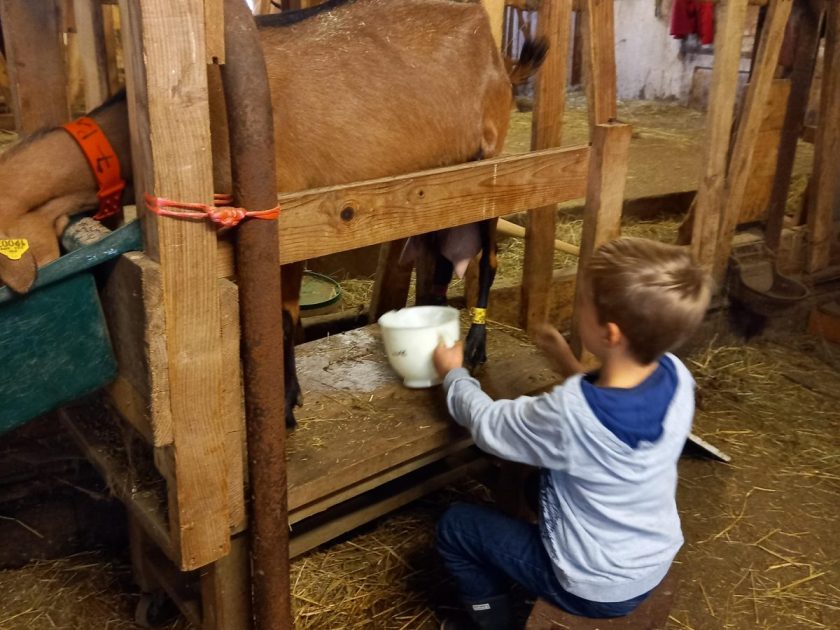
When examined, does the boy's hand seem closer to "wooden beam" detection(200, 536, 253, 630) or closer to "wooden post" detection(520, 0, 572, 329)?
"wooden beam" detection(200, 536, 253, 630)

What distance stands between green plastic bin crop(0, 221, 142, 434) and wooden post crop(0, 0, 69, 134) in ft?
2.54

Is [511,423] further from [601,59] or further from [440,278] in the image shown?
[601,59]

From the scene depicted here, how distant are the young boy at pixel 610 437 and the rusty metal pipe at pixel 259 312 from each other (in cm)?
51

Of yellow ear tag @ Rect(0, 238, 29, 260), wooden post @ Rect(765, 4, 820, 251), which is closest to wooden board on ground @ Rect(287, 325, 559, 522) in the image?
yellow ear tag @ Rect(0, 238, 29, 260)

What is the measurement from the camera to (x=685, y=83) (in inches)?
346

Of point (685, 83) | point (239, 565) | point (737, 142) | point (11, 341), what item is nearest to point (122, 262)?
point (11, 341)

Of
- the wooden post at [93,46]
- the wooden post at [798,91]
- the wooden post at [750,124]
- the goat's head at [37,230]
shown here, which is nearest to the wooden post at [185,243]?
the goat's head at [37,230]

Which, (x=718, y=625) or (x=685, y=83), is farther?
(x=685, y=83)

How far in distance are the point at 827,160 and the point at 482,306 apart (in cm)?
274

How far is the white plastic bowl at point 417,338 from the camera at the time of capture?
223 cm

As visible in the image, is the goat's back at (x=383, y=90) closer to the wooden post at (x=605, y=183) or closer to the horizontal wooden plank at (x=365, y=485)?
the wooden post at (x=605, y=183)

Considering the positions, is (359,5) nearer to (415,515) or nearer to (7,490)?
(415,515)

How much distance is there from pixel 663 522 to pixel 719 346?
2.85 metres

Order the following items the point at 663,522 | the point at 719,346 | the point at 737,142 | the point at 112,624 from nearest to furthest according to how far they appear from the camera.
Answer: the point at 663,522 → the point at 112,624 → the point at 737,142 → the point at 719,346
